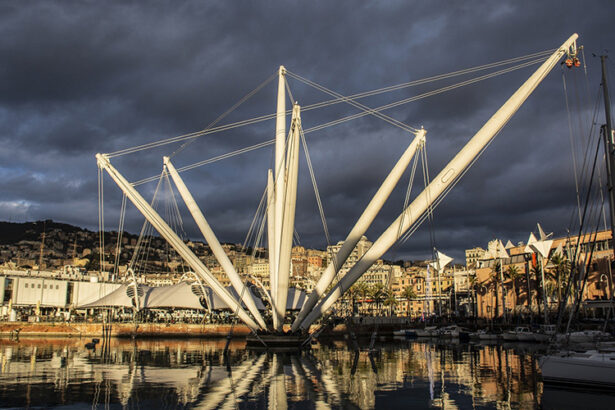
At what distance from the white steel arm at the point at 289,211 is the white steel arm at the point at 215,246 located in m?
3.20

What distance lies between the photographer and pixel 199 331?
73188mm

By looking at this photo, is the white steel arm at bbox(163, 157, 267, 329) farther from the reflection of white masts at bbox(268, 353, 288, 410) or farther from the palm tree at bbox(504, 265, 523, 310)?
the palm tree at bbox(504, 265, 523, 310)

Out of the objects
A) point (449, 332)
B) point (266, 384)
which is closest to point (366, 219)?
point (266, 384)

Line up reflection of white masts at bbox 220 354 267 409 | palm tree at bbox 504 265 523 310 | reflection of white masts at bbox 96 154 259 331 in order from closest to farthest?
reflection of white masts at bbox 220 354 267 409, reflection of white masts at bbox 96 154 259 331, palm tree at bbox 504 265 523 310

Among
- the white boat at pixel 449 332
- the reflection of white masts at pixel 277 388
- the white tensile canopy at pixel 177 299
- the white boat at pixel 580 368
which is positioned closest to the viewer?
the reflection of white masts at pixel 277 388

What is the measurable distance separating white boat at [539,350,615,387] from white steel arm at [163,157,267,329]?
883 inches

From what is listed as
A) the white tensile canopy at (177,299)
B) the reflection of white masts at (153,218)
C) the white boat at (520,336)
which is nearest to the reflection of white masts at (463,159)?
the reflection of white masts at (153,218)

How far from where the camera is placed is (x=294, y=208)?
36312mm

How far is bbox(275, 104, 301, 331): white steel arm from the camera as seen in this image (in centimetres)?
3588

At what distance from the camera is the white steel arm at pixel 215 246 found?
131 feet

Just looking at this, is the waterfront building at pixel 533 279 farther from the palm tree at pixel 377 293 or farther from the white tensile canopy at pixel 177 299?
the white tensile canopy at pixel 177 299

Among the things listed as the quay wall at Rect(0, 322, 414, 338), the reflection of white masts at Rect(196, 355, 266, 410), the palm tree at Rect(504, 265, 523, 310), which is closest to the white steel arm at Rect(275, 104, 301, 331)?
the reflection of white masts at Rect(196, 355, 266, 410)

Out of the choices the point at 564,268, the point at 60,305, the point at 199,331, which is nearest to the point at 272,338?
the point at 199,331

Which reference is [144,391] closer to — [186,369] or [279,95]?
[186,369]
